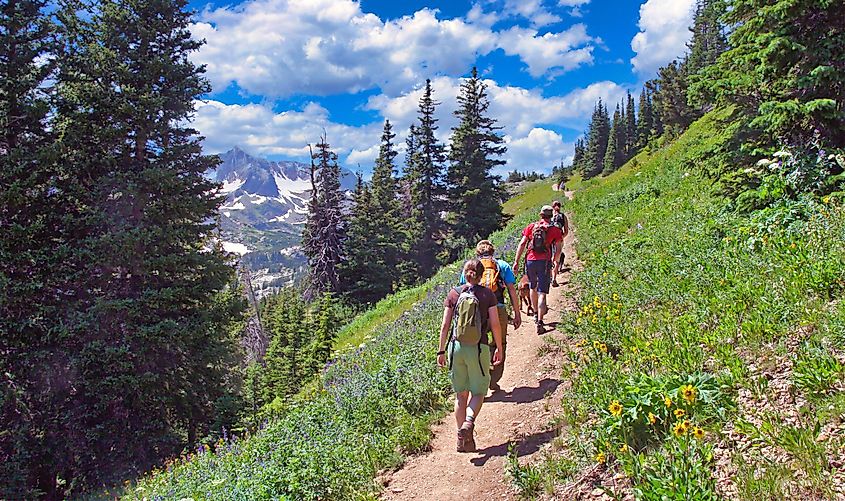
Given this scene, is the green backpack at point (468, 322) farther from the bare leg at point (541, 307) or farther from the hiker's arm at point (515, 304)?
the bare leg at point (541, 307)

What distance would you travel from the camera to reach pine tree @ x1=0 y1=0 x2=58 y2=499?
11492 mm

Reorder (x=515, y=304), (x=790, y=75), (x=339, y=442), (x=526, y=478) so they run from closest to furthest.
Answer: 1. (x=526, y=478)
2. (x=339, y=442)
3. (x=515, y=304)
4. (x=790, y=75)

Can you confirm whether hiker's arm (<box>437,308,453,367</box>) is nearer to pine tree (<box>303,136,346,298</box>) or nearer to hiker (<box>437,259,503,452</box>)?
hiker (<box>437,259,503,452</box>)

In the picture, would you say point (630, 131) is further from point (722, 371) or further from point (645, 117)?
point (722, 371)

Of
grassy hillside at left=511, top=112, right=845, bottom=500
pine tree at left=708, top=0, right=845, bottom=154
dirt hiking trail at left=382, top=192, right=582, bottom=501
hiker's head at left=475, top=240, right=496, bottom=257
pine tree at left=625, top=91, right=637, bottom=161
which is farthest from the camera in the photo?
pine tree at left=625, top=91, right=637, bottom=161

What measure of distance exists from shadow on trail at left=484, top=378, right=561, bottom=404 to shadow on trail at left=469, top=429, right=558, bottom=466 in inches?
42.3

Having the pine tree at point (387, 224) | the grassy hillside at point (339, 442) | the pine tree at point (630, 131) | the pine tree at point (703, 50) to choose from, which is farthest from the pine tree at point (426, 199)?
the pine tree at point (630, 131)

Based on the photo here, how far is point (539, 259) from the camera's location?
369 inches

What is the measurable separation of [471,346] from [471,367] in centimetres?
25

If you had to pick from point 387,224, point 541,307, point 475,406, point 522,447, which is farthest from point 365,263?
point 522,447

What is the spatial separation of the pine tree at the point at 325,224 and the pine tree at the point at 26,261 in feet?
73.9

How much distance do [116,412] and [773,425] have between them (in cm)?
1413

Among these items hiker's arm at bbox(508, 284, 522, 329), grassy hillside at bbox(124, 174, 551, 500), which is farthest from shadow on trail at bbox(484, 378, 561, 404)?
hiker's arm at bbox(508, 284, 522, 329)

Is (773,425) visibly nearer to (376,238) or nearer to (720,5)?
(720,5)
